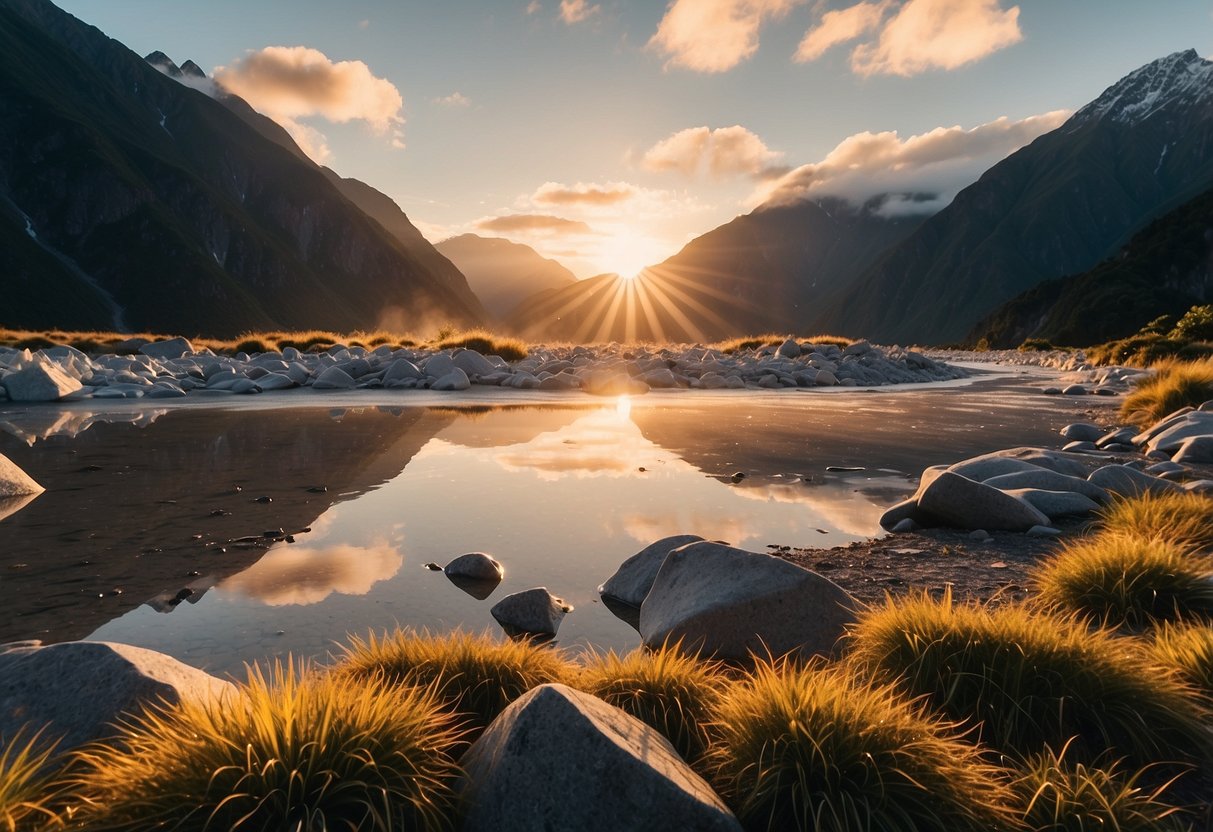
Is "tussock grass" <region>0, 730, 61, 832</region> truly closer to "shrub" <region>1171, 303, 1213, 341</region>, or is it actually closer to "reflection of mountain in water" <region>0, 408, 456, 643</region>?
"reflection of mountain in water" <region>0, 408, 456, 643</region>

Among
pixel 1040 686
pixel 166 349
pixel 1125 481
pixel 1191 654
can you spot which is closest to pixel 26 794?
pixel 1040 686

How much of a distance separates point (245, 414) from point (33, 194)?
16393 centimetres

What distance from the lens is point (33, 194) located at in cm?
13475

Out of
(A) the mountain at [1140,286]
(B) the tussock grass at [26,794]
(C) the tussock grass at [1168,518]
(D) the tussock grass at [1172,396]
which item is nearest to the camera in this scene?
(B) the tussock grass at [26,794]

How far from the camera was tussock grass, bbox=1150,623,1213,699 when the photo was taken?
3.10 metres

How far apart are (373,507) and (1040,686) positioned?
5.25m

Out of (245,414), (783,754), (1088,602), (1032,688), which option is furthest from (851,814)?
(245,414)

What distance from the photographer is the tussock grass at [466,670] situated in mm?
2770

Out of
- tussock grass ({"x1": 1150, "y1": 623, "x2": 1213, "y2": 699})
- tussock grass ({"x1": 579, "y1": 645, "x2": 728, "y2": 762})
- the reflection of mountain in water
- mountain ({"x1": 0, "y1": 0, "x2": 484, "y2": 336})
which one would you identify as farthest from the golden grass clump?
mountain ({"x1": 0, "y1": 0, "x2": 484, "y2": 336})

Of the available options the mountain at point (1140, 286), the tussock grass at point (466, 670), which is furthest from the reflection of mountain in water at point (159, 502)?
the mountain at point (1140, 286)

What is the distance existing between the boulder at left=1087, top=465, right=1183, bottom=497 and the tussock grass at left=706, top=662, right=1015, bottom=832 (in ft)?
18.4

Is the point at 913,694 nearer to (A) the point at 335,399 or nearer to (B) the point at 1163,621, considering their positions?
(B) the point at 1163,621

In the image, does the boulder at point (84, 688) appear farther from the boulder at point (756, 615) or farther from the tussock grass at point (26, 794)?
the boulder at point (756, 615)

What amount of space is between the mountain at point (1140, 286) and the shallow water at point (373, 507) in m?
106
